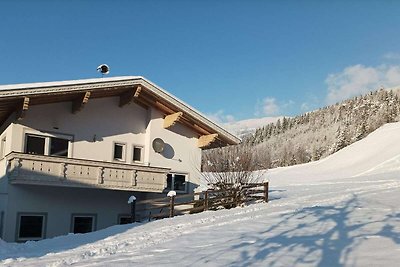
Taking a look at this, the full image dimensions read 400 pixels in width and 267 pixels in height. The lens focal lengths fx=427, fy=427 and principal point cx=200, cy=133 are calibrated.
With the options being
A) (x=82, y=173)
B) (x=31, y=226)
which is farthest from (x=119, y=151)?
(x=31, y=226)

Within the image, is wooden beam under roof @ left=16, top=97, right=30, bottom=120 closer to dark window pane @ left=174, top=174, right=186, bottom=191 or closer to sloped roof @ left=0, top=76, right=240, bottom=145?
sloped roof @ left=0, top=76, right=240, bottom=145

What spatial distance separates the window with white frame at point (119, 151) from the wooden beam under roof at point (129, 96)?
2.00 meters

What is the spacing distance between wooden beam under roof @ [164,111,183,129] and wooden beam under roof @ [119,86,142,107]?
2.18 metres

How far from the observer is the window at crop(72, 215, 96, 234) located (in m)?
19.2

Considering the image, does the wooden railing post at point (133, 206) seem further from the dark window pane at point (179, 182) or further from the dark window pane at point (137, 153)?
the dark window pane at point (179, 182)

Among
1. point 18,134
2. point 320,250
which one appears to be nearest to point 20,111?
point 18,134

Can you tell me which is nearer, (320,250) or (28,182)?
(320,250)

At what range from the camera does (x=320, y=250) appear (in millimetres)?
8688

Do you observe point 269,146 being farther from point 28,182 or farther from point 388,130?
point 28,182

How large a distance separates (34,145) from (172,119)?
267 inches

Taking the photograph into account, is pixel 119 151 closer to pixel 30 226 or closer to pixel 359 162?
pixel 30 226

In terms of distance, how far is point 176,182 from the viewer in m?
22.8

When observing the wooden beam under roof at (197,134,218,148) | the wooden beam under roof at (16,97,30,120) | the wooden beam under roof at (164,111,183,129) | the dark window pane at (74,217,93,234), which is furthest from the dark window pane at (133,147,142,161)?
the wooden beam under roof at (16,97,30,120)

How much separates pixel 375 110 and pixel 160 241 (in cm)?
11579
